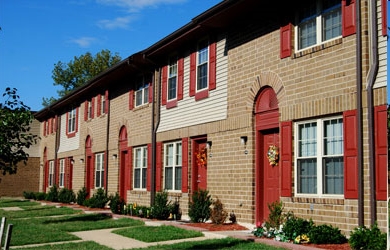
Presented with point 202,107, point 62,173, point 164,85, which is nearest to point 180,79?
point 164,85

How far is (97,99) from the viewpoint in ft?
86.7

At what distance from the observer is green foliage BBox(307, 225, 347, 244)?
1025cm

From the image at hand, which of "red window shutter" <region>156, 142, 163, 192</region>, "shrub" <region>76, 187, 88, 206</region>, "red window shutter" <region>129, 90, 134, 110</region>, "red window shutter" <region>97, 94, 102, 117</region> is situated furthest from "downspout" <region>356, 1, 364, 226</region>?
"red window shutter" <region>97, 94, 102, 117</region>

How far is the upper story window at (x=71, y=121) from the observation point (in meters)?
30.4

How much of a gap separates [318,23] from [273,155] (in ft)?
10.7

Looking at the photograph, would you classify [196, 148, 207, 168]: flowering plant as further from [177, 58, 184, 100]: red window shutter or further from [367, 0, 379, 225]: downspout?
[367, 0, 379, 225]: downspout

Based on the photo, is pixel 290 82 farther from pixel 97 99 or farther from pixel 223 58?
pixel 97 99

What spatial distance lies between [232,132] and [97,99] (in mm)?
13204

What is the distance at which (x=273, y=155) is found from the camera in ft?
42.3

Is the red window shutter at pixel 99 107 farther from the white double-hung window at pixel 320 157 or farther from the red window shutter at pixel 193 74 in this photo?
the white double-hung window at pixel 320 157

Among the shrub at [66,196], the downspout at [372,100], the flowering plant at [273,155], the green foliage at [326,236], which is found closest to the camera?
the downspout at [372,100]

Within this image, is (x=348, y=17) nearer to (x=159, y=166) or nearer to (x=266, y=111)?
(x=266, y=111)

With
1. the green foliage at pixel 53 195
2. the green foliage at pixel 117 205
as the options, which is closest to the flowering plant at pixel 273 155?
the green foliage at pixel 117 205

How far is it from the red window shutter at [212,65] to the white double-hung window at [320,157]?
4.25 metres
